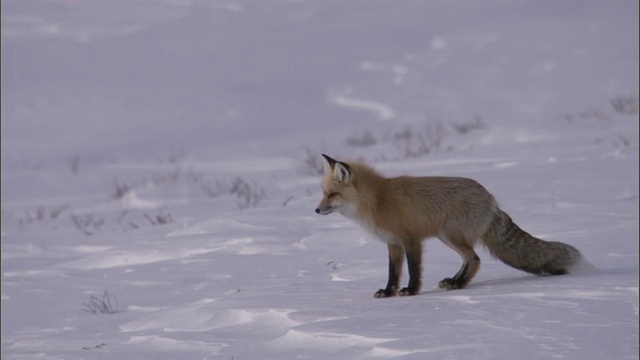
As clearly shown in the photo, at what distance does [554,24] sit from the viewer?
30625 mm

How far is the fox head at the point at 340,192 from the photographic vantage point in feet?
19.6

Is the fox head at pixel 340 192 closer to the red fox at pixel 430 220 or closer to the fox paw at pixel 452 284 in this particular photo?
the red fox at pixel 430 220

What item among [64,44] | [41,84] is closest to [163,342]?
[41,84]

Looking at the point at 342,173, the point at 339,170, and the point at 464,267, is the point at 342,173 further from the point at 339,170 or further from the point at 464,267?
the point at 464,267

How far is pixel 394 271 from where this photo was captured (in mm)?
5926

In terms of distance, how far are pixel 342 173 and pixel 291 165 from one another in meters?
9.09

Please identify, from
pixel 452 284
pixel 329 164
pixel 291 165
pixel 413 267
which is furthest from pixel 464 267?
pixel 291 165

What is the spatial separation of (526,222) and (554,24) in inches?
932

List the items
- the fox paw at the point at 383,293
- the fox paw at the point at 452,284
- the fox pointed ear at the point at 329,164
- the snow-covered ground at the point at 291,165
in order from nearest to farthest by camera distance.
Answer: the snow-covered ground at the point at 291,165 → the fox paw at the point at 383,293 → the fox paw at the point at 452,284 → the fox pointed ear at the point at 329,164

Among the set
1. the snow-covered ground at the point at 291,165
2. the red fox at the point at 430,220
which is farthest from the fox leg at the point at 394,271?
A: the snow-covered ground at the point at 291,165

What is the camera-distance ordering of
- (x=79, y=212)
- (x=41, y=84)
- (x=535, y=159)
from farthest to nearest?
(x=41, y=84) < (x=79, y=212) < (x=535, y=159)

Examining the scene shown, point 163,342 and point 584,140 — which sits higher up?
point 584,140

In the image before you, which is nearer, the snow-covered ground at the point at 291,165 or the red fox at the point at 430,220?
the snow-covered ground at the point at 291,165

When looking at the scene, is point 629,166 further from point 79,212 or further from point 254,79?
point 254,79
